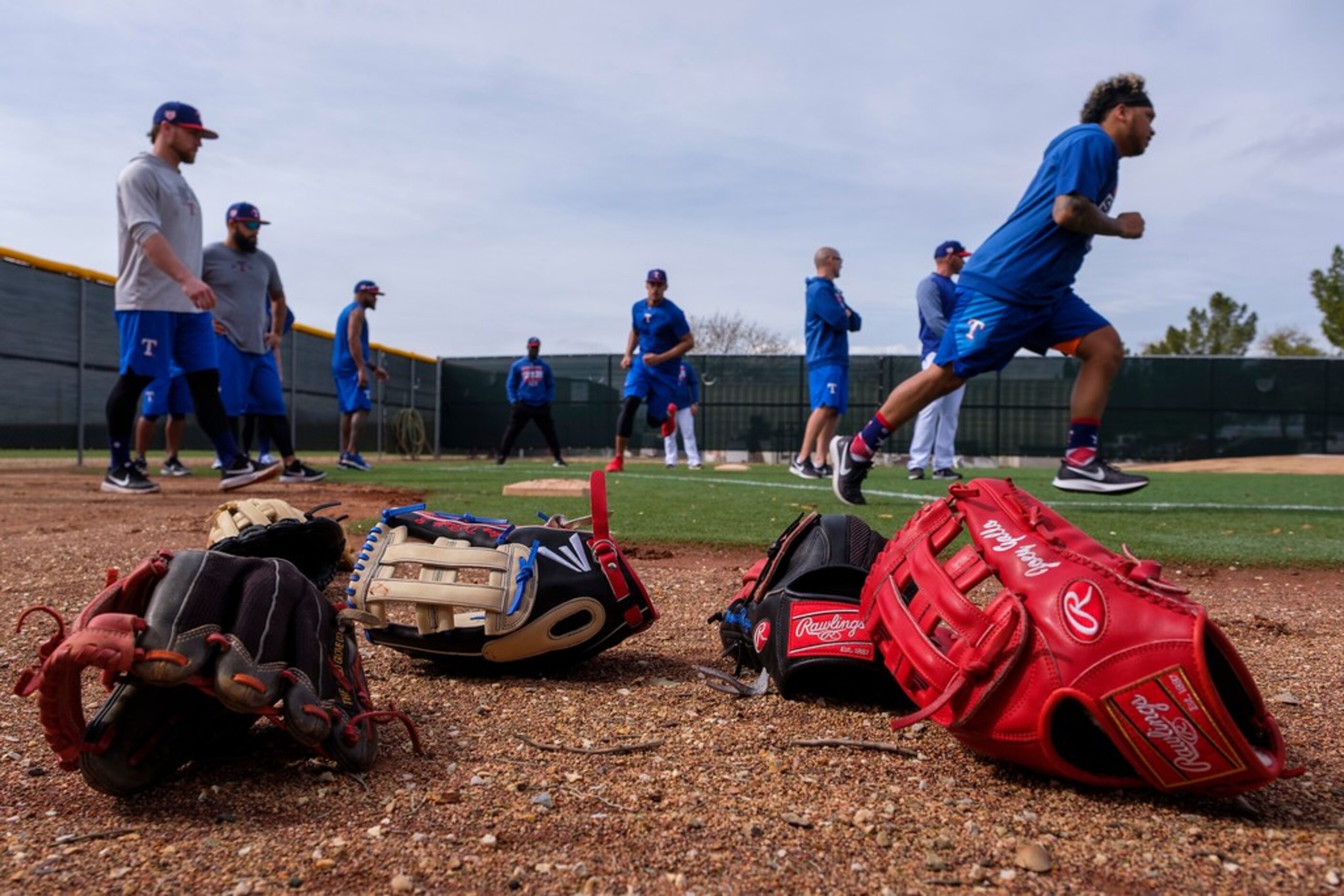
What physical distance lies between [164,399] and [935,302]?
7.27 metres

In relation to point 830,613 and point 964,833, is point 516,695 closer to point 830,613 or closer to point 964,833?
point 830,613

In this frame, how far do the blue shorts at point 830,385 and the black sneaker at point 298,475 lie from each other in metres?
4.20

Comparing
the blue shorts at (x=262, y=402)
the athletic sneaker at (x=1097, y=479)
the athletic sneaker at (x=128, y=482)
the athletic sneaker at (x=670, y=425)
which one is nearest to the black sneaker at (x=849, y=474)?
the athletic sneaker at (x=1097, y=479)

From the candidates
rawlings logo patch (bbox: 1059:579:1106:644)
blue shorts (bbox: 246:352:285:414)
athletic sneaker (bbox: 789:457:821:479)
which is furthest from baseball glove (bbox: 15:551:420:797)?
athletic sneaker (bbox: 789:457:821:479)

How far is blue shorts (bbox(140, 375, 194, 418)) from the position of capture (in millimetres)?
8977

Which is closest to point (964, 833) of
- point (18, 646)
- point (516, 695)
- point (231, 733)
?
point (516, 695)

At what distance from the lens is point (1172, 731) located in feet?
4.61

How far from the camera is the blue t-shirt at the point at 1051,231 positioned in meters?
4.46

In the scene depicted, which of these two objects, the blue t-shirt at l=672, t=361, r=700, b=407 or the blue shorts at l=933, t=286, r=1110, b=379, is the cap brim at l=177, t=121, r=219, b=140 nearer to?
the blue shorts at l=933, t=286, r=1110, b=379

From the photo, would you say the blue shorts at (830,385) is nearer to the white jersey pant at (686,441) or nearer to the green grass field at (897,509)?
the green grass field at (897,509)

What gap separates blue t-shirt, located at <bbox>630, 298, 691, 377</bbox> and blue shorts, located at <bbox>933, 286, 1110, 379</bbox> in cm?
616

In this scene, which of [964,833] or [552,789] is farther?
[552,789]

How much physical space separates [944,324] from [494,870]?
8103 millimetres

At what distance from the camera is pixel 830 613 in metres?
2.02
